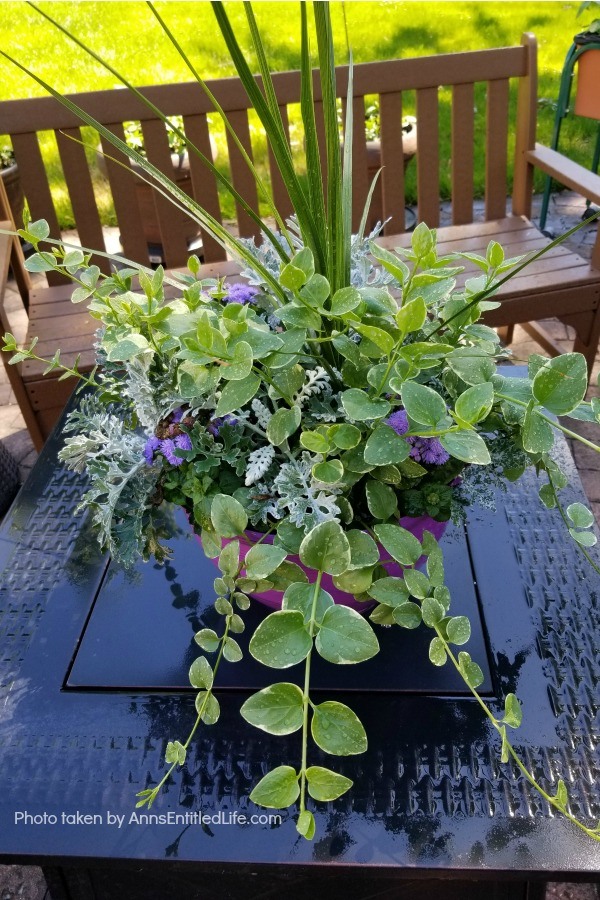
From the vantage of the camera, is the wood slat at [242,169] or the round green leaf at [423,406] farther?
the wood slat at [242,169]

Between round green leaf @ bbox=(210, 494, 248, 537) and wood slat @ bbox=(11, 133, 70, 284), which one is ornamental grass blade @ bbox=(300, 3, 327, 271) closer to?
round green leaf @ bbox=(210, 494, 248, 537)

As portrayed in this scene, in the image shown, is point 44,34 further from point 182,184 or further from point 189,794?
point 189,794

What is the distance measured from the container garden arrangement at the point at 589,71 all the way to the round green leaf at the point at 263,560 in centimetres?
307

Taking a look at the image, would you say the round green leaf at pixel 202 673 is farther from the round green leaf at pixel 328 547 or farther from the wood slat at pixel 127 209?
the wood slat at pixel 127 209

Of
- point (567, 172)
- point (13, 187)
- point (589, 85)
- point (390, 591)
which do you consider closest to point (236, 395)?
point (390, 591)

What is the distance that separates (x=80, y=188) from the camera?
223 cm

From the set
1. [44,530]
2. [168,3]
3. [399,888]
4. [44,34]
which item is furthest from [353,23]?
[399,888]

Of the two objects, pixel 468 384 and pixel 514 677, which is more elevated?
pixel 468 384

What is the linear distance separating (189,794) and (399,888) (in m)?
0.45

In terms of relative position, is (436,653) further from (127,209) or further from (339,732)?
(127,209)

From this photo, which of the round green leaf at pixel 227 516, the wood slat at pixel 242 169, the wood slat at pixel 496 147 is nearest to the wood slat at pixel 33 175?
the wood slat at pixel 242 169

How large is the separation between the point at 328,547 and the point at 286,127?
1.73m

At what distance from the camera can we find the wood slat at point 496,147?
237cm

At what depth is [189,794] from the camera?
82 cm
